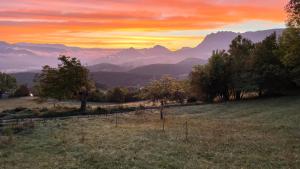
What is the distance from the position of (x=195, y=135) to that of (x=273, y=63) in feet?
200

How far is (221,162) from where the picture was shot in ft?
100

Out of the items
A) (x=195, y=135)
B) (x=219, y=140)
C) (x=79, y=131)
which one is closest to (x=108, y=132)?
(x=79, y=131)

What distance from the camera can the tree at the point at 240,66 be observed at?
333 ft

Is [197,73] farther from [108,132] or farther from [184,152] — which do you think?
[184,152]

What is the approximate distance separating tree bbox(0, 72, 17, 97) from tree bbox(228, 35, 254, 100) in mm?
107647

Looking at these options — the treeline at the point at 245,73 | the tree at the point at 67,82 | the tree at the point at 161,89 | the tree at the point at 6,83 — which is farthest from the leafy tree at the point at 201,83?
the tree at the point at 6,83

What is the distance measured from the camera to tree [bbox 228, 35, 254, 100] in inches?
3999

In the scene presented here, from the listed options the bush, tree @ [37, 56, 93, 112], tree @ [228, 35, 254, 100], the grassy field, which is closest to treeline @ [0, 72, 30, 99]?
tree @ [37, 56, 93, 112]

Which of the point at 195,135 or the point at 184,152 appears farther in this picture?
the point at 195,135

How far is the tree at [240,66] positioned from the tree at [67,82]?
A: 1602 inches

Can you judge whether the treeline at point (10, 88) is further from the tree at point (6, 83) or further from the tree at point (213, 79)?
the tree at point (213, 79)

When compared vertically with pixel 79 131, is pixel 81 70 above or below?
above

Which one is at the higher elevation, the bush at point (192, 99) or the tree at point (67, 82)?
the tree at point (67, 82)

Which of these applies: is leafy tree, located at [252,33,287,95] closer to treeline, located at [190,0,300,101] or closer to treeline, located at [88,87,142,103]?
treeline, located at [190,0,300,101]
